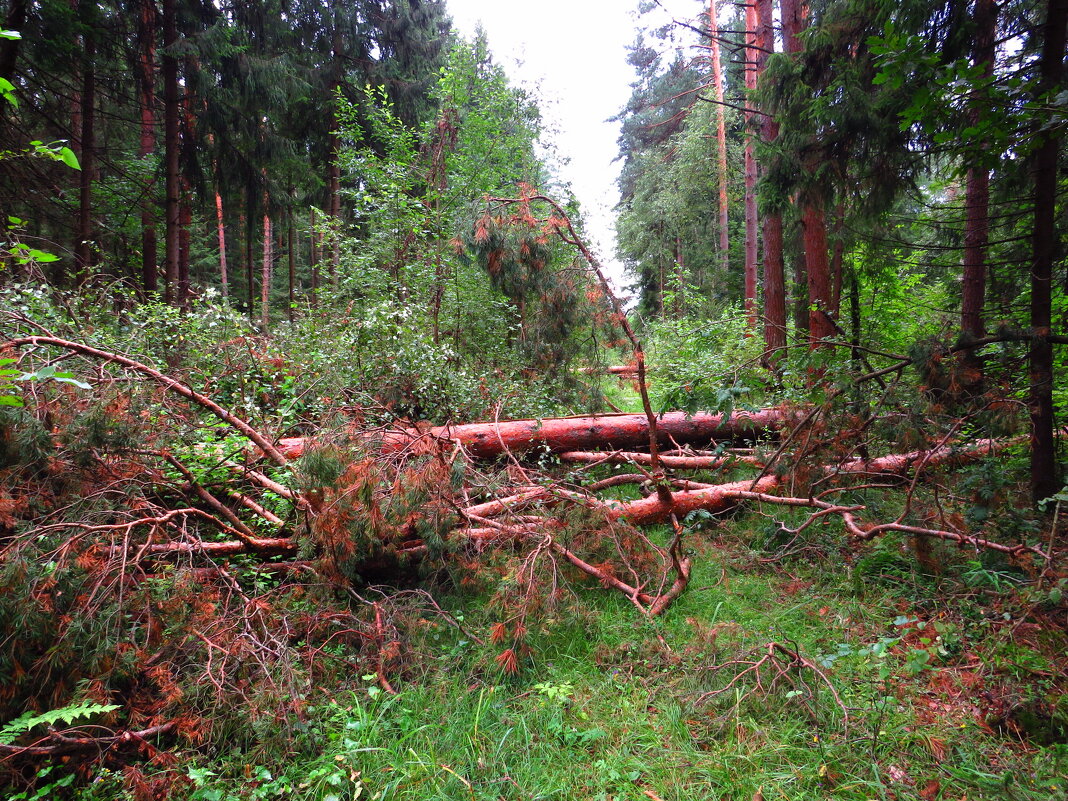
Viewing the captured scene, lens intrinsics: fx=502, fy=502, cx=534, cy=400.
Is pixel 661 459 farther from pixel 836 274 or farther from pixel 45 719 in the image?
pixel 45 719

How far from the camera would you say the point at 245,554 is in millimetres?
3818

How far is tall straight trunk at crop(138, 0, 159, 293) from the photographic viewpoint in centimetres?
914

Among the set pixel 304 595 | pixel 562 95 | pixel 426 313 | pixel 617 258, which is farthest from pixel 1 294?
pixel 617 258

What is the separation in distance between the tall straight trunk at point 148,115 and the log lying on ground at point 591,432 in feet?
21.8

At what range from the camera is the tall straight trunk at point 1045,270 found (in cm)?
325

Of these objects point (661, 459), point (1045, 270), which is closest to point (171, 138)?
point (661, 459)

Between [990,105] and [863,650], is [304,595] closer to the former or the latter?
[863,650]

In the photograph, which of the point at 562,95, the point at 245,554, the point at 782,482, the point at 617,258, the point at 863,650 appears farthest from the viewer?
the point at 617,258

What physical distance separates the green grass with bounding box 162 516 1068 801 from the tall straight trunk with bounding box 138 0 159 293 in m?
8.78

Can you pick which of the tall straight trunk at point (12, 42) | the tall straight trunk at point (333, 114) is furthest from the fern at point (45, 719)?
the tall straight trunk at point (333, 114)

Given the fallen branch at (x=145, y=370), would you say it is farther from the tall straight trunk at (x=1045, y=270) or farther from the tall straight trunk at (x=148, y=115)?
the tall straight trunk at (x=148, y=115)

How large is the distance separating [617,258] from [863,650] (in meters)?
20.6

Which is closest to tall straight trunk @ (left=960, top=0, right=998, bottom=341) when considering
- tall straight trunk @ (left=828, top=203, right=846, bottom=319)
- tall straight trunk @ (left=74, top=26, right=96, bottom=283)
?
tall straight trunk @ (left=828, top=203, right=846, bottom=319)

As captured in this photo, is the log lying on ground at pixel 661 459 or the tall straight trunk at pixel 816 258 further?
the tall straight trunk at pixel 816 258
